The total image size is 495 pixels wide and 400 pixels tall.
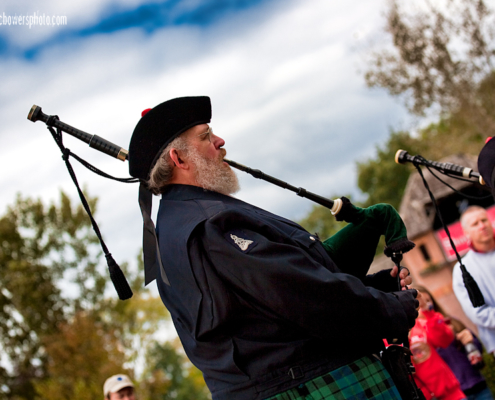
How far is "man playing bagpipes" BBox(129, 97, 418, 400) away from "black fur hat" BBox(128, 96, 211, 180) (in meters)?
0.30

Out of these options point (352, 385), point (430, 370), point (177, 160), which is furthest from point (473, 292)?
point (177, 160)

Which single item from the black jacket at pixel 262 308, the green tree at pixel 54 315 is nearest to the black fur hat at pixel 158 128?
the black jacket at pixel 262 308

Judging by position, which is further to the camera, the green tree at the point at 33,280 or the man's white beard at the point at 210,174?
the green tree at the point at 33,280

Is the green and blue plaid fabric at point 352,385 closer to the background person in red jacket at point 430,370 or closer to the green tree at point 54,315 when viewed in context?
the background person in red jacket at point 430,370

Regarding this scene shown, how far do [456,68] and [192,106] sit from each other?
20.0 meters

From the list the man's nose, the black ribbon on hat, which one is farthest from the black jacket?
the man's nose

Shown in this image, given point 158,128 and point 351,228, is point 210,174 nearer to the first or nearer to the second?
point 158,128

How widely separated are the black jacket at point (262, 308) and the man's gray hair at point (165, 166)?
0.39m

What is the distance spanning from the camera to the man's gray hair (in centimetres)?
244

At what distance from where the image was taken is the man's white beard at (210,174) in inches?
96.0

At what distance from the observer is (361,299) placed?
194cm

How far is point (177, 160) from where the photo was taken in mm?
2424

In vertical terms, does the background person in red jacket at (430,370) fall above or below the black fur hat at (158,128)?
below

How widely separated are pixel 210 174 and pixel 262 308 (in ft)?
2.44
